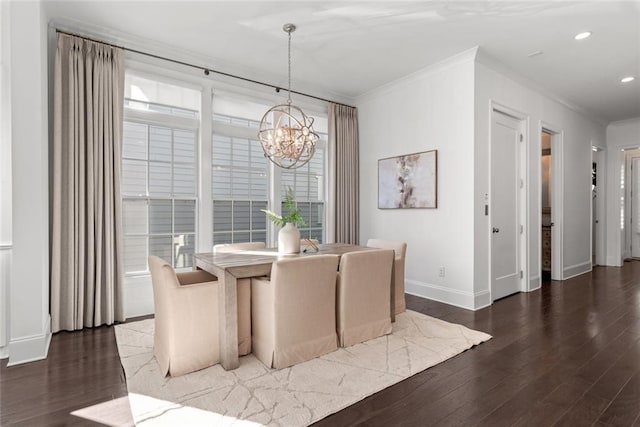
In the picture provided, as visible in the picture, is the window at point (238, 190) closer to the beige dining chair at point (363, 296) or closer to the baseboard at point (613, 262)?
the beige dining chair at point (363, 296)

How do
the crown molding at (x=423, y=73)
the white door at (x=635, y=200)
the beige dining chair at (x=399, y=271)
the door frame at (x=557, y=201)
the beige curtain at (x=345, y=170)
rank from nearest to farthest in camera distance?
1. the beige dining chair at (x=399, y=271)
2. the crown molding at (x=423, y=73)
3. the beige curtain at (x=345, y=170)
4. the door frame at (x=557, y=201)
5. the white door at (x=635, y=200)

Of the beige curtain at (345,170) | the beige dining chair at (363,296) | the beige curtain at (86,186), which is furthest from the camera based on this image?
the beige curtain at (345,170)

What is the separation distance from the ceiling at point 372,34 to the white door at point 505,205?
0.80 meters

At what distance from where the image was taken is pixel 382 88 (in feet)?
16.3

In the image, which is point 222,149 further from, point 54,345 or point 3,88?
point 54,345

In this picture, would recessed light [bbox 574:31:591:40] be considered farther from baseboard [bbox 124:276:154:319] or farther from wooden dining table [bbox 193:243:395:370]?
baseboard [bbox 124:276:154:319]

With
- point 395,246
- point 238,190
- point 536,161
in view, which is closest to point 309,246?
point 395,246

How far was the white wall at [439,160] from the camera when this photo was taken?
3936 mm

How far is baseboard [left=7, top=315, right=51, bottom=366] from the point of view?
250 cm

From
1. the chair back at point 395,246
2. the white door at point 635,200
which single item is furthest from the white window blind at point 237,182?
the white door at point 635,200

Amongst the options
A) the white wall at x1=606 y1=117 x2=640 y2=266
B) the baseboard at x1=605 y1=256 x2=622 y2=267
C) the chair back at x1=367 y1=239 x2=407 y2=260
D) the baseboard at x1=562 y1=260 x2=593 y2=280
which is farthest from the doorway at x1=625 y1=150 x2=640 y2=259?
the chair back at x1=367 y1=239 x2=407 y2=260

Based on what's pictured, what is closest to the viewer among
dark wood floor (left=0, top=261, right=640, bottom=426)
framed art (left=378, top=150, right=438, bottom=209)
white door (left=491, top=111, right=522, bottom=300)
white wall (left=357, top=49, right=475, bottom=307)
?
dark wood floor (left=0, top=261, right=640, bottom=426)

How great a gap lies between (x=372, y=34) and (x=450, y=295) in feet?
10.2

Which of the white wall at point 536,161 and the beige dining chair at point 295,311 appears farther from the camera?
the white wall at point 536,161
